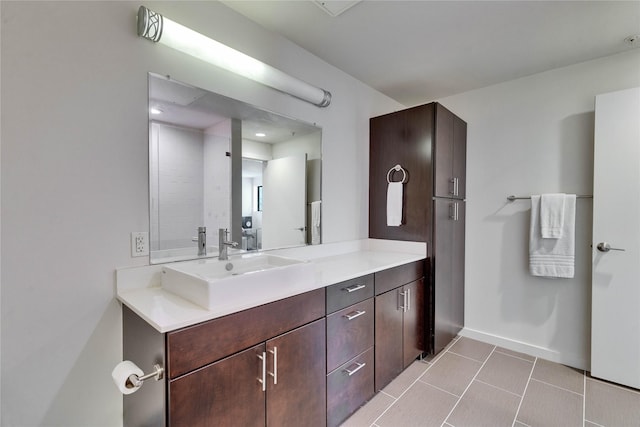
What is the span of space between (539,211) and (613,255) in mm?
539

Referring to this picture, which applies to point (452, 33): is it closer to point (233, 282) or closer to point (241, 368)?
point (233, 282)

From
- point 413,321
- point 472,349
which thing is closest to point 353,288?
point 413,321

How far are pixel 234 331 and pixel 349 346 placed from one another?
0.80 meters

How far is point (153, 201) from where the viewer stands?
1454 millimetres

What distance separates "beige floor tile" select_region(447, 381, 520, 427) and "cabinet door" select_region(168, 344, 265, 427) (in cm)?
124

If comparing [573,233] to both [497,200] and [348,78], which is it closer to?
[497,200]

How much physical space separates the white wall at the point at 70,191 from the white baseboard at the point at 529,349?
2.87 meters

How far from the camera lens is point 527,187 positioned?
253cm

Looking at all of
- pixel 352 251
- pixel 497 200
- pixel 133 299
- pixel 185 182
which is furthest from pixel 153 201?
pixel 497 200

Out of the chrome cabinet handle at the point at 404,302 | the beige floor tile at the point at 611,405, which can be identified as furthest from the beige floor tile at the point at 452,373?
the beige floor tile at the point at 611,405

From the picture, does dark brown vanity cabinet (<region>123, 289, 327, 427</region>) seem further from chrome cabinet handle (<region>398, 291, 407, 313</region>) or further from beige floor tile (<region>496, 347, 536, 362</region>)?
beige floor tile (<region>496, 347, 536, 362</region>)

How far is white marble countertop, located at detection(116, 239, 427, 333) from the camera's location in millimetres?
1070

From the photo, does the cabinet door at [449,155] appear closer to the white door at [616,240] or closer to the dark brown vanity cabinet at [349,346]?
the white door at [616,240]

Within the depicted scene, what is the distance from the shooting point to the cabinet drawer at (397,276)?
6.30 ft
